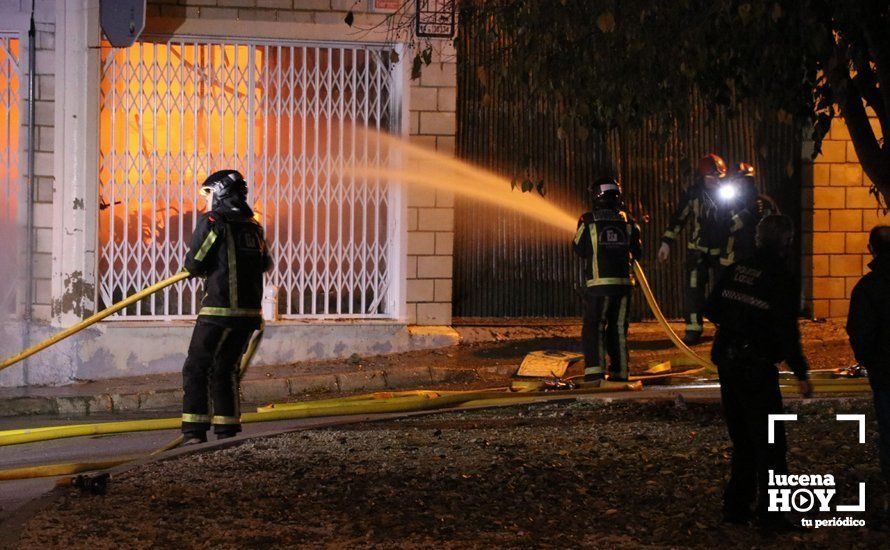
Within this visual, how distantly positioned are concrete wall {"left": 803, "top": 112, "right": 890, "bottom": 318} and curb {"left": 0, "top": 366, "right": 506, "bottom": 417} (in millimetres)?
4342

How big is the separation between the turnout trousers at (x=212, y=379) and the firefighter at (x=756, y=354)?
138 inches

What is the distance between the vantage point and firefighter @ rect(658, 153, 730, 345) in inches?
467

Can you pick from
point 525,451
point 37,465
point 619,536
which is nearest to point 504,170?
point 525,451

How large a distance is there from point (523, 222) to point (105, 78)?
15.1ft

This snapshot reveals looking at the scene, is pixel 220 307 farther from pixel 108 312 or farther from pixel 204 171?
pixel 204 171

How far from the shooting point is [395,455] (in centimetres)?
779

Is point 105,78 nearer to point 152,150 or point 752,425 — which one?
point 152,150

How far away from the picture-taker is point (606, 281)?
33.8 feet

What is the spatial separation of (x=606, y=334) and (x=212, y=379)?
3.60 meters

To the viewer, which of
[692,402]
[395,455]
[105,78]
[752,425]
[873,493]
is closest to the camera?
[752,425]

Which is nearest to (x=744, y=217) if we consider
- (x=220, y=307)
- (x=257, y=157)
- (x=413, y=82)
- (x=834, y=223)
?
(x=834, y=223)

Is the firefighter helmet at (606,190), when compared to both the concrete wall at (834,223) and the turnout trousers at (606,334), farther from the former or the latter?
the concrete wall at (834,223)

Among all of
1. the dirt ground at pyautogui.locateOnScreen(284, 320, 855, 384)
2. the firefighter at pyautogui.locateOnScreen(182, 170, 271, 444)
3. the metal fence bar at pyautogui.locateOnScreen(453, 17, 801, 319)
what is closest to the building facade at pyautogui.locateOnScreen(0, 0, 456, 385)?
the dirt ground at pyautogui.locateOnScreen(284, 320, 855, 384)

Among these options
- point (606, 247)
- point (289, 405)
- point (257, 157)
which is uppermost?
point (257, 157)
